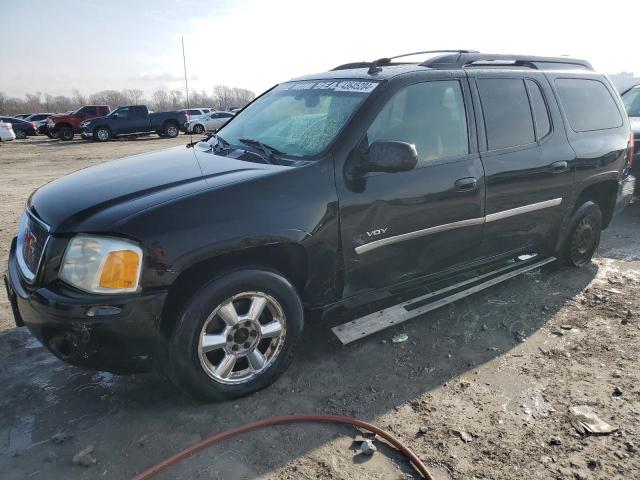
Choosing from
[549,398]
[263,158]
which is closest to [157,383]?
[263,158]

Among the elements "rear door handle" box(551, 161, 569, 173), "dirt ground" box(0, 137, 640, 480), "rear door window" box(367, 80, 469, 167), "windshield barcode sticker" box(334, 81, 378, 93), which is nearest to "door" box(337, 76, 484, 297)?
"rear door window" box(367, 80, 469, 167)

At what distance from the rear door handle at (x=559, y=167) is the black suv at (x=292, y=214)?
16 mm

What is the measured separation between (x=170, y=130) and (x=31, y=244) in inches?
952

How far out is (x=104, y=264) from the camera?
91.7 inches

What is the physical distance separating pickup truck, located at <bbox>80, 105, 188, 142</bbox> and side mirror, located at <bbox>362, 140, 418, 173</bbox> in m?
23.7

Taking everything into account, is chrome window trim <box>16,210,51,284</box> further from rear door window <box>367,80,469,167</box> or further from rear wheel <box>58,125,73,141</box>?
rear wheel <box>58,125,73,141</box>

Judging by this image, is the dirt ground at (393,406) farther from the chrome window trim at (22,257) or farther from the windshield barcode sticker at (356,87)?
the windshield barcode sticker at (356,87)

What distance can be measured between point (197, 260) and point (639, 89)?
8.98 meters

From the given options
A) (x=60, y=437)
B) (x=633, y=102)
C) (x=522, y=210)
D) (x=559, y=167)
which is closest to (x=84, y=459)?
(x=60, y=437)

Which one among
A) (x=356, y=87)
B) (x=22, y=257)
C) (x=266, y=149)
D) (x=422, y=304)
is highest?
(x=356, y=87)

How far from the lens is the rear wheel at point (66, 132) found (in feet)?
85.4

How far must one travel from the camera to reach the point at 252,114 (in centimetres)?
393

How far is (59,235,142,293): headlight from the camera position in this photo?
2.33 meters

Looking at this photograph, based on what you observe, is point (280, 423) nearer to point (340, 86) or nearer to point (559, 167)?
point (340, 86)
